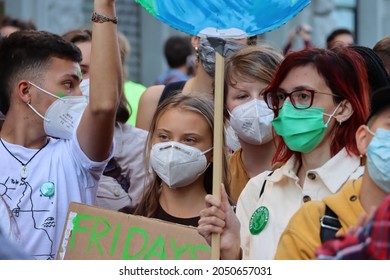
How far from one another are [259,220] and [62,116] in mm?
1147

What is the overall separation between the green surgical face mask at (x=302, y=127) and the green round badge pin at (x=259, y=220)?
0.30 meters

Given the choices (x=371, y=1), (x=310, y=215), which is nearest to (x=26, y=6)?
(x=371, y=1)

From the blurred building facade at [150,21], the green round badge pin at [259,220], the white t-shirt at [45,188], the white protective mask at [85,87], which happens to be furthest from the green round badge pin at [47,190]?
the blurred building facade at [150,21]

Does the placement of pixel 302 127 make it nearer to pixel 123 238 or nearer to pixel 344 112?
pixel 344 112

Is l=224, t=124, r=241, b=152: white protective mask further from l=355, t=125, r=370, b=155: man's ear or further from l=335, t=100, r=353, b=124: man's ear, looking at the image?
l=355, t=125, r=370, b=155: man's ear

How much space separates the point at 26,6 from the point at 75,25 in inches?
28.6

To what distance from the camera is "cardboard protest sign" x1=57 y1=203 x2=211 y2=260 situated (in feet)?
14.4

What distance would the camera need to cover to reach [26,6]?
46.8 feet

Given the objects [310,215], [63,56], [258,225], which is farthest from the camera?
[63,56]

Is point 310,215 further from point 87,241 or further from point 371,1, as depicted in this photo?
point 371,1

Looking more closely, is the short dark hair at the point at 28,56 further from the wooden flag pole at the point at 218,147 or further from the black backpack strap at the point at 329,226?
the black backpack strap at the point at 329,226

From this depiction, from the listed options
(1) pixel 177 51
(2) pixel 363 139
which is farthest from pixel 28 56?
(1) pixel 177 51

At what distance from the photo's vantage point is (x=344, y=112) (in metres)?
4.47

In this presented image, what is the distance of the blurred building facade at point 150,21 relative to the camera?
1441 centimetres
